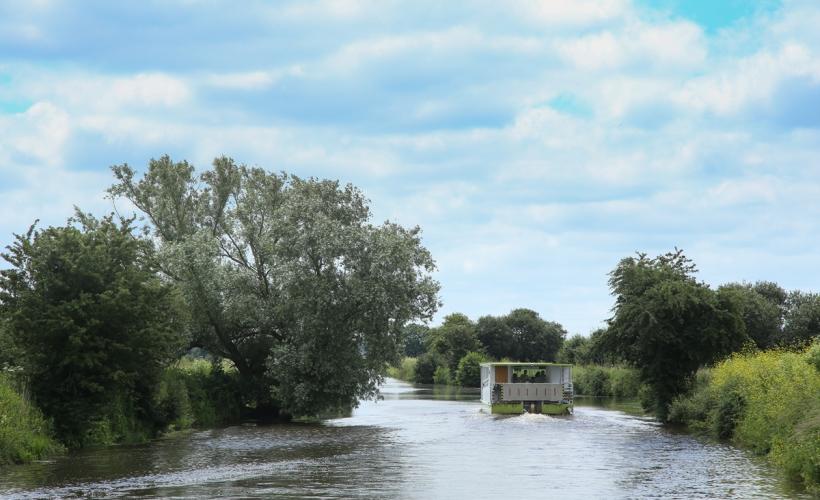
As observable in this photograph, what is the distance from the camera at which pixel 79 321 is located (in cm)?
3094

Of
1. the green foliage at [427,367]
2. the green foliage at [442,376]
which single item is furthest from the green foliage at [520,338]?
the green foliage at [442,376]

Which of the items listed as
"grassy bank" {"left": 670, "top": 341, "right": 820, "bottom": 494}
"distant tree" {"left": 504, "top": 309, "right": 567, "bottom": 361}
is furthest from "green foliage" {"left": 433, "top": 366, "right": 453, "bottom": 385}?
"grassy bank" {"left": 670, "top": 341, "right": 820, "bottom": 494}

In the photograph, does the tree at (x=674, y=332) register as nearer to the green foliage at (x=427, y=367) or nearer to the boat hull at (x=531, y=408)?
the boat hull at (x=531, y=408)

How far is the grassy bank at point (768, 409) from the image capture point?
21795 mm

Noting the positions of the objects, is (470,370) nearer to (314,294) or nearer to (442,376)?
(442,376)

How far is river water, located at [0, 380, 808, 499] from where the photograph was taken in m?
21.4

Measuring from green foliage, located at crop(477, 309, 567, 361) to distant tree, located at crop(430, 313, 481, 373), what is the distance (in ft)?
25.6

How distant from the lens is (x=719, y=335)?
46.4m

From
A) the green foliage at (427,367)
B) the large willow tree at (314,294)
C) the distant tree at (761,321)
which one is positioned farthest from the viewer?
the green foliage at (427,367)

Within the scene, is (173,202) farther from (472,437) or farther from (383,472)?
(383,472)

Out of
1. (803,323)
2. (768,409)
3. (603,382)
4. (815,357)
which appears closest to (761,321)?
(803,323)

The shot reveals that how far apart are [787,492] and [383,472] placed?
10583mm

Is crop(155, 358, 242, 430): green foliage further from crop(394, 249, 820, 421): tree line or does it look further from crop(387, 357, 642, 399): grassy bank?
crop(387, 357, 642, 399): grassy bank

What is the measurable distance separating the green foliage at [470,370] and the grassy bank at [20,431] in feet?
270
